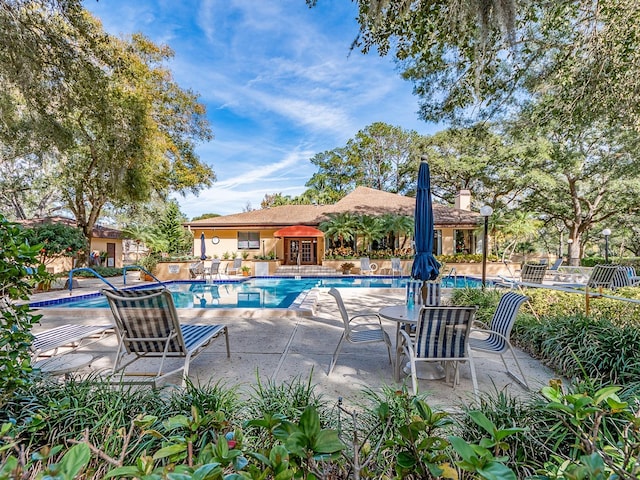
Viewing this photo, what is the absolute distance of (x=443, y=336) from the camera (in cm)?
332

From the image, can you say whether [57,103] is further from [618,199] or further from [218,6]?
[618,199]

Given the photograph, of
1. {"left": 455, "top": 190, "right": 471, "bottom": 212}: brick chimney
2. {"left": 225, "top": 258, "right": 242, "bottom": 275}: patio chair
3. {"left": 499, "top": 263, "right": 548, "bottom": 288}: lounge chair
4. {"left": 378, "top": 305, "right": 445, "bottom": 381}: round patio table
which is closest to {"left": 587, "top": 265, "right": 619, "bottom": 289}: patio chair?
{"left": 499, "top": 263, "right": 548, "bottom": 288}: lounge chair

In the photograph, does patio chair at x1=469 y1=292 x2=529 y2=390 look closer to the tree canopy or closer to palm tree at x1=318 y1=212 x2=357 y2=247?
the tree canopy

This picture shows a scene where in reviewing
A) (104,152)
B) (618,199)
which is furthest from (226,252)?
(618,199)

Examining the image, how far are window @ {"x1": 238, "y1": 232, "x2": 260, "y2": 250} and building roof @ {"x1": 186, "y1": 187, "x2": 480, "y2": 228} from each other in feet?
2.81

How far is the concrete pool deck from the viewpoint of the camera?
3520 mm

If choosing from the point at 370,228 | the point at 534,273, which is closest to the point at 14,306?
the point at 534,273

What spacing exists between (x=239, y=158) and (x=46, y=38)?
2420 centimetres

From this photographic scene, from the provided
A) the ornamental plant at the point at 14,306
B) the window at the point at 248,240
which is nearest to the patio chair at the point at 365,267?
the window at the point at 248,240

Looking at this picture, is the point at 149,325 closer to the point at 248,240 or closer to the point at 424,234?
the point at 424,234

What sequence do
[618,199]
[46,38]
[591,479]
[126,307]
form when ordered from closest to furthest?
[591,479]
[126,307]
[46,38]
[618,199]

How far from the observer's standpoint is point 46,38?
21.6 feet

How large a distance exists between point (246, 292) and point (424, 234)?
29.6 feet

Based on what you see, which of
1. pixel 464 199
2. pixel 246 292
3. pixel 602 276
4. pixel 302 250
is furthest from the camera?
pixel 464 199
